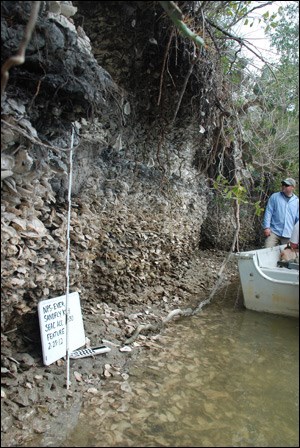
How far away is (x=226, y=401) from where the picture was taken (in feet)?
5.08

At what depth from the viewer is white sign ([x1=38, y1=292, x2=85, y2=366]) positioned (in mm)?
3182

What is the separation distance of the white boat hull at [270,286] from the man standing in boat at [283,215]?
0.31 ft

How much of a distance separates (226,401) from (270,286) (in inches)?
21.5

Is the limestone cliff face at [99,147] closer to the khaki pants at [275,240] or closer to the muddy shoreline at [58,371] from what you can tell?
the muddy shoreline at [58,371]

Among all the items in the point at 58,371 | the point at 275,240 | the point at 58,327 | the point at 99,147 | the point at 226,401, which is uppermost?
the point at 99,147

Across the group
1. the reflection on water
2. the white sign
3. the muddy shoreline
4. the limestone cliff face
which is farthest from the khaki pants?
the white sign

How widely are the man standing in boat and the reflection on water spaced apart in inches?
16.3

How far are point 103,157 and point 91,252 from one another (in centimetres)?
133

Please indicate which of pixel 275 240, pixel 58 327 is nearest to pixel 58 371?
pixel 58 327

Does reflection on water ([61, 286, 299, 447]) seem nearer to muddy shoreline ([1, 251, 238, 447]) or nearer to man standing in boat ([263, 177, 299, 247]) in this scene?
muddy shoreline ([1, 251, 238, 447])

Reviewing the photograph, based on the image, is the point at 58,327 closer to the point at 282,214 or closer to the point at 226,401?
the point at 226,401

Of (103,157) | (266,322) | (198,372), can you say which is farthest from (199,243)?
(266,322)

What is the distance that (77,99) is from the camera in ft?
10.5

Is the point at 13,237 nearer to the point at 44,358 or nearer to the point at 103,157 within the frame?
the point at 44,358
